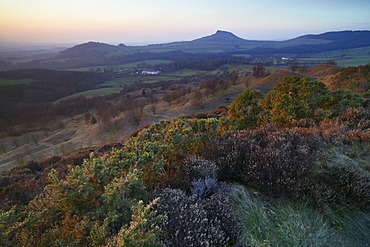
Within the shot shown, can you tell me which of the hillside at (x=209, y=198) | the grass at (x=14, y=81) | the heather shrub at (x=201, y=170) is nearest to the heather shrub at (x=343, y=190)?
the hillside at (x=209, y=198)

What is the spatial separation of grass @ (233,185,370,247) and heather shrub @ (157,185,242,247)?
324 millimetres

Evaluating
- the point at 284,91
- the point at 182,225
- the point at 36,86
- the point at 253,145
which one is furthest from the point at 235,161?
the point at 36,86

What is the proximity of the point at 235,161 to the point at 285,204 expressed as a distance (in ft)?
4.00

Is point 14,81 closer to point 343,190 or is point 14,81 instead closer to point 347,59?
point 343,190

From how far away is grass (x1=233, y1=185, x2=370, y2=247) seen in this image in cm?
276

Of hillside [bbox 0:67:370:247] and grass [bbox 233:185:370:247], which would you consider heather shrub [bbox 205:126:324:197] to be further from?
grass [bbox 233:185:370:247]

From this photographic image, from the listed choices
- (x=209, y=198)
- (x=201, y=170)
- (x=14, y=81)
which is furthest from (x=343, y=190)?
(x=14, y=81)

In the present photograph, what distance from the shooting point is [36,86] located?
8831cm

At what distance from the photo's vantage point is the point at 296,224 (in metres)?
2.99

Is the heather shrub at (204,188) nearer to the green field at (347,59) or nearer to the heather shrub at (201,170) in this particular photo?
the heather shrub at (201,170)

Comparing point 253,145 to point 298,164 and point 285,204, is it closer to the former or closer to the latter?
point 298,164

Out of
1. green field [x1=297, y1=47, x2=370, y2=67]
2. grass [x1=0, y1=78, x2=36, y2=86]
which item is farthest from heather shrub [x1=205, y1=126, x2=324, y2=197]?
grass [x1=0, y1=78, x2=36, y2=86]

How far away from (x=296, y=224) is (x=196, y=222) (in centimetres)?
173

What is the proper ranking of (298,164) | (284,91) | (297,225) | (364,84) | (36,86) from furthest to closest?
(36,86)
(364,84)
(284,91)
(298,164)
(297,225)
